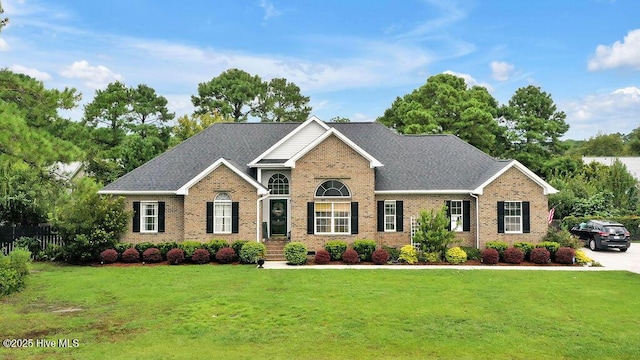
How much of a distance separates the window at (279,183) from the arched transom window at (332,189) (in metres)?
2.37

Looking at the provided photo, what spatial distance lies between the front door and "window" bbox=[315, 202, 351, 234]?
235 cm

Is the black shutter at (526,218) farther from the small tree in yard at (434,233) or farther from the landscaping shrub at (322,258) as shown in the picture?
the landscaping shrub at (322,258)

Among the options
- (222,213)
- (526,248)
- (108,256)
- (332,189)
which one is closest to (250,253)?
(222,213)

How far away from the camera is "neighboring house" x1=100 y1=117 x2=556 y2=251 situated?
22.5 m

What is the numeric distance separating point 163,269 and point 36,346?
33.2 ft

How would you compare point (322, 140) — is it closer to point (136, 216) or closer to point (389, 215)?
point (389, 215)

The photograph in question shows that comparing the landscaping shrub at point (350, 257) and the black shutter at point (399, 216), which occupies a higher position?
the black shutter at point (399, 216)

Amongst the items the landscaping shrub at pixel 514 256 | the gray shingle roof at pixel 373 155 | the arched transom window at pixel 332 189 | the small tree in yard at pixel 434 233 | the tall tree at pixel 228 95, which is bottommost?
the landscaping shrub at pixel 514 256

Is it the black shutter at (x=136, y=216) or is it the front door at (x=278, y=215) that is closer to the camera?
the black shutter at (x=136, y=216)

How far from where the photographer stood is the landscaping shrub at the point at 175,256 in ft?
69.2

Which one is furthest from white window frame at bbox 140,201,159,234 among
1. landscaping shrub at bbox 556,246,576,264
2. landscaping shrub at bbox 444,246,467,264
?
landscaping shrub at bbox 556,246,576,264

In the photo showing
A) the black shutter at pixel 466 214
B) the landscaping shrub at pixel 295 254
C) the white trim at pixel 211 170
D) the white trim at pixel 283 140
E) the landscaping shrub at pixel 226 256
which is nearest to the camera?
the landscaping shrub at pixel 295 254

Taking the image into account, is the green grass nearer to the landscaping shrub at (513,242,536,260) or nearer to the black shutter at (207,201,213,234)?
the landscaping shrub at (513,242,536,260)

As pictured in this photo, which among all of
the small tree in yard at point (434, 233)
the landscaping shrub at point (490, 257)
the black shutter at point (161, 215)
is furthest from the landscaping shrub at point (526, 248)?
the black shutter at point (161, 215)
